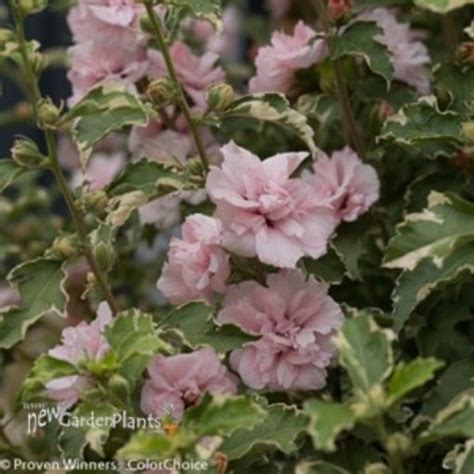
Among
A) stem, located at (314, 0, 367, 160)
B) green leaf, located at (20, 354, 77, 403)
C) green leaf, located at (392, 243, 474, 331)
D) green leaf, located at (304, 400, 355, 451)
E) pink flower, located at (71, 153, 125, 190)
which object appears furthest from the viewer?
pink flower, located at (71, 153, 125, 190)

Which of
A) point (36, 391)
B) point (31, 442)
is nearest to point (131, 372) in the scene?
point (36, 391)

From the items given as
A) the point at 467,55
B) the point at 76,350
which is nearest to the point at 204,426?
the point at 76,350

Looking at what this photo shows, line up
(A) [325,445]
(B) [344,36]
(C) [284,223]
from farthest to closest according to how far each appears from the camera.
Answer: (B) [344,36] < (C) [284,223] < (A) [325,445]

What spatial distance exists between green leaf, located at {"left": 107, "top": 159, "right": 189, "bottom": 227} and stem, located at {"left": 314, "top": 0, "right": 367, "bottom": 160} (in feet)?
0.70

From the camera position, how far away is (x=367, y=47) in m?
1.26

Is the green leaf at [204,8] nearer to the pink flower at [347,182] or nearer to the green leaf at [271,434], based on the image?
the pink flower at [347,182]

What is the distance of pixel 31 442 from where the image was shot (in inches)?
51.4

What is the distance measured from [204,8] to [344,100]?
0.73 ft

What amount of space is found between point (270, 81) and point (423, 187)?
0.20m

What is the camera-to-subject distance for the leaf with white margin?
103cm

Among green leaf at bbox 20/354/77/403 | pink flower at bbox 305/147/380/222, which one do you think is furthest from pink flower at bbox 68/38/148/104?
green leaf at bbox 20/354/77/403

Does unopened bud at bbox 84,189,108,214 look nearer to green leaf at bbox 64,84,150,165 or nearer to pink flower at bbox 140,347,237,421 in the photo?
green leaf at bbox 64,84,150,165

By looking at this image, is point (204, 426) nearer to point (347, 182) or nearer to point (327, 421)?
point (327, 421)

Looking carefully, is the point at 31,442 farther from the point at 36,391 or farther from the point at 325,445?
the point at 325,445
